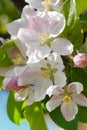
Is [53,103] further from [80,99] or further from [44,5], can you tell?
[44,5]

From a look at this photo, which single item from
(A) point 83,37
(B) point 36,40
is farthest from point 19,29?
(A) point 83,37

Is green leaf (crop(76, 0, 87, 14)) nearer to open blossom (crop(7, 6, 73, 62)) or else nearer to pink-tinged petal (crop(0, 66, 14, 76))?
open blossom (crop(7, 6, 73, 62))

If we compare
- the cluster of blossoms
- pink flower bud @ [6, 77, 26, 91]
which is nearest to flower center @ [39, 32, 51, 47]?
the cluster of blossoms

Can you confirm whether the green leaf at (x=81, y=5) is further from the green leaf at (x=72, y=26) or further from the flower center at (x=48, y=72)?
the flower center at (x=48, y=72)

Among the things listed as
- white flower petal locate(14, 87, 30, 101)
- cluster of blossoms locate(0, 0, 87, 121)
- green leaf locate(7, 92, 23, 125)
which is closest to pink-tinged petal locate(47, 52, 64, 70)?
cluster of blossoms locate(0, 0, 87, 121)

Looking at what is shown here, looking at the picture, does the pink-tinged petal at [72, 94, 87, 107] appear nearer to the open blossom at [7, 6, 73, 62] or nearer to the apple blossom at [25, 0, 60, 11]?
the open blossom at [7, 6, 73, 62]

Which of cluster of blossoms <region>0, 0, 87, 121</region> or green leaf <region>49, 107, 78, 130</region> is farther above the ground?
cluster of blossoms <region>0, 0, 87, 121</region>

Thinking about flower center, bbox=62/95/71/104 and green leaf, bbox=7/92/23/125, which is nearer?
flower center, bbox=62/95/71/104

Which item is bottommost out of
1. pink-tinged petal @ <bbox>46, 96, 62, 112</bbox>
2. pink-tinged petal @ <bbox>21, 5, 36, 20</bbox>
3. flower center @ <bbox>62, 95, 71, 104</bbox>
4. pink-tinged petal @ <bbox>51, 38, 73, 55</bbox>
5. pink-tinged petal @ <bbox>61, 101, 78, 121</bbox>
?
pink-tinged petal @ <bbox>61, 101, 78, 121</bbox>

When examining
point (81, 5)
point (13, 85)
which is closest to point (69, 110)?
point (13, 85)
